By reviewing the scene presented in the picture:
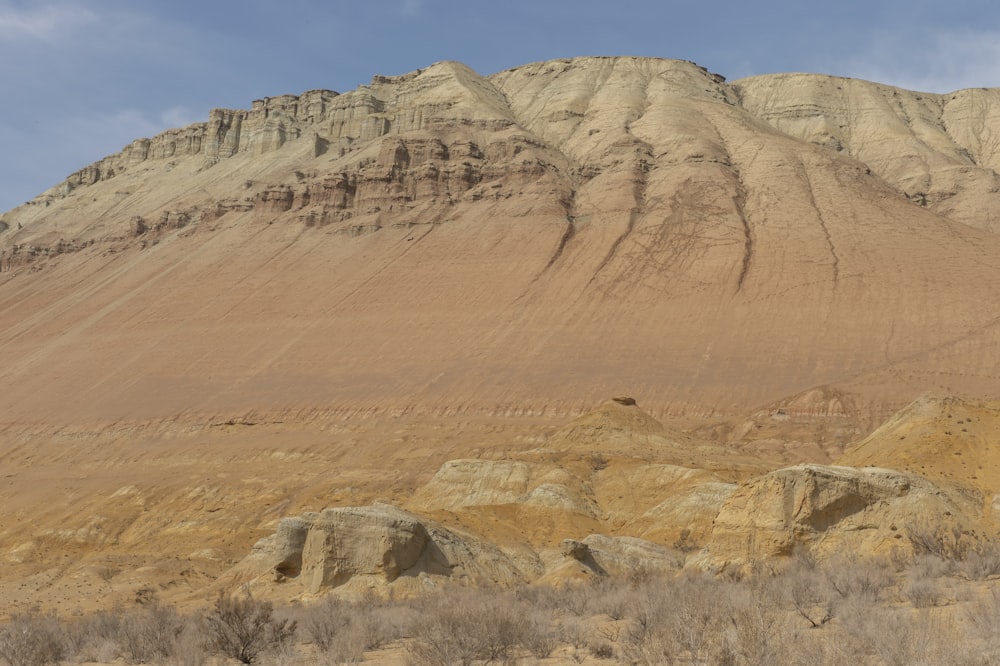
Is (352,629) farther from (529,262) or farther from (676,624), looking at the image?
(529,262)

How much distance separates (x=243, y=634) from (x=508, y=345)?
4739 centimetres

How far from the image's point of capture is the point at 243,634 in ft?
36.2

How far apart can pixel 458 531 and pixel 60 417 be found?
48.8 m

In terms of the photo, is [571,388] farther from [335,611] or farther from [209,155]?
[209,155]

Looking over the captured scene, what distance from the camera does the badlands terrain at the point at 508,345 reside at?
21.3 metres

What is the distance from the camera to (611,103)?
10356 centimetres

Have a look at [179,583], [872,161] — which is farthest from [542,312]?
[872,161]

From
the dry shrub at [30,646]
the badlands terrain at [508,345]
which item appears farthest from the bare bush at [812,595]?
the dry shrub at [30,646]

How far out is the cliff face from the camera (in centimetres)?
5384

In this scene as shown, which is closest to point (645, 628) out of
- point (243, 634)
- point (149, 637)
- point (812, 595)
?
point (812, 595)

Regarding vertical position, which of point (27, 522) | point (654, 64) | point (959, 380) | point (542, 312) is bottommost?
point (27, 522)

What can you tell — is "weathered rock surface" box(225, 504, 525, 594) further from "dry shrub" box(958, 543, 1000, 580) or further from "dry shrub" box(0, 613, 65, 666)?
"dry shrub" box(958, 543, 1000, 580)

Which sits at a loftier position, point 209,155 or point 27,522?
point 209,155

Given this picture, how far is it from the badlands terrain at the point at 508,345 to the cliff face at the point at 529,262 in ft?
1.14
